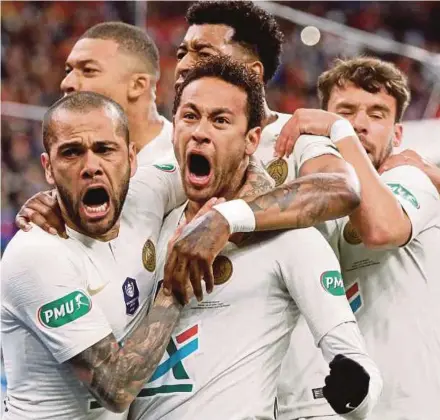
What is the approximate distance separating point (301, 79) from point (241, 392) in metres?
6.40

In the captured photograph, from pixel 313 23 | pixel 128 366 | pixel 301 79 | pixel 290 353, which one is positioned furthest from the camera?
pixel 301 79

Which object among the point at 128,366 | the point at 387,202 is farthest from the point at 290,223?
the point at 128,366

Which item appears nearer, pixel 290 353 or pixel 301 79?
pixel 290 353

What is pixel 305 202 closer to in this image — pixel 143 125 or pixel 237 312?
pixel 237 312

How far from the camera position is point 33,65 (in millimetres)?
8844

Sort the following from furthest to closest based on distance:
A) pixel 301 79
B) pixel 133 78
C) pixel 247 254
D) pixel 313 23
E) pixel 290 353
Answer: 1. pixel 301 79
2. pixel 313 23
3. pixel 133 78
4. pixel 290 353
5. pixel 247 254

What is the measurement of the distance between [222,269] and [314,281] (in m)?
0.27

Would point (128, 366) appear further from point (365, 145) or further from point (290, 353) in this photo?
point (365, 145)

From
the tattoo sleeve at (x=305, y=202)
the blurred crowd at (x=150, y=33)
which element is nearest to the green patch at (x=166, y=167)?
the tattoo sleeve at (x=305, y=202)

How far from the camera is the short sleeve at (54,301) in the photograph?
2484 mm

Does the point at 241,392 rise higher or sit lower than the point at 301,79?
lower

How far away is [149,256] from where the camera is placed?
108 inches

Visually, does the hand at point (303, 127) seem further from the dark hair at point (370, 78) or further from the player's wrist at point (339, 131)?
the dark hair at point (370, 78)

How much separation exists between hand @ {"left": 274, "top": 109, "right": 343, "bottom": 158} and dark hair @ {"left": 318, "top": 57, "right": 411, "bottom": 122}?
1.15 ft
